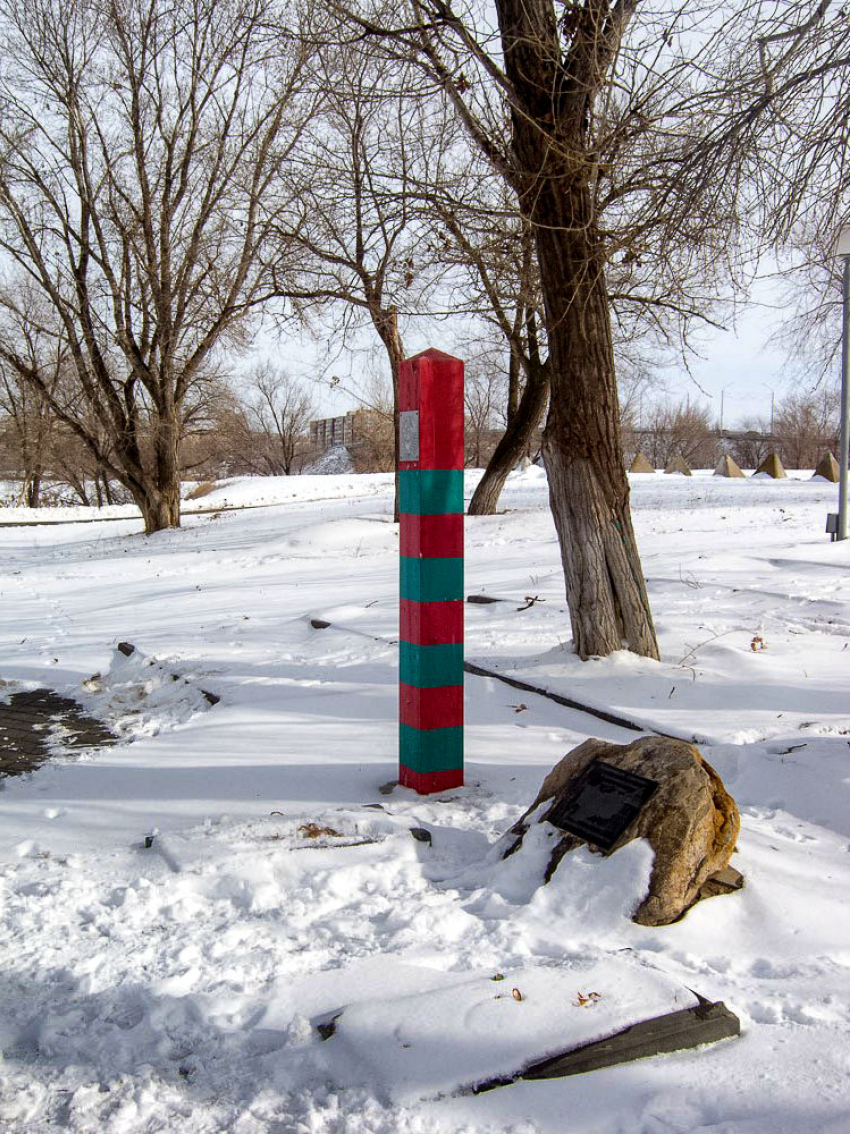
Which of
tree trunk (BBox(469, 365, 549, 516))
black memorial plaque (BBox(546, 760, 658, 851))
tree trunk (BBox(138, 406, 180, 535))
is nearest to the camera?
black memorial plaque (BBox(546, 760, 658, 851))

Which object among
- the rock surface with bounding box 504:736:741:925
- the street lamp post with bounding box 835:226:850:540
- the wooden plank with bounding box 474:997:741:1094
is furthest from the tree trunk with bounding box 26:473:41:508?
the wooden plank with bounding box 474:997:741:1094

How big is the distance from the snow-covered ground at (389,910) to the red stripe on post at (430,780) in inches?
2.9

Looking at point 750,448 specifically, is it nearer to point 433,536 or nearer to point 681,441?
point 681,441

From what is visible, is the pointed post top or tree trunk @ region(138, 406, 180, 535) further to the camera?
tree trunk @ region(138, 406, 180, 535)

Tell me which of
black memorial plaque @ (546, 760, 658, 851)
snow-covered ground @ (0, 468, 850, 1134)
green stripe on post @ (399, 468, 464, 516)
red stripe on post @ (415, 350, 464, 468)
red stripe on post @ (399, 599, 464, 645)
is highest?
red stripe on post @ (415, 350, 464, 468)

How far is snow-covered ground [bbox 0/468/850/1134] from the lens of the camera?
79.4 inches

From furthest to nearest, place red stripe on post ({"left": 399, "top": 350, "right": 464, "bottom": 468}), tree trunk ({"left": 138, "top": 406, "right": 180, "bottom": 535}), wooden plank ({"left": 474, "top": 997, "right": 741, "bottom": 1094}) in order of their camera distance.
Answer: tree trunk ({"left": 138, "top": 406, "right": 180, "bottom": 535})
red stripe on post ({"left": 399, "top": 350, "right": 464, "bottom": 468})
wooden plank ({"left": 474, "top": 997, "right": 741, "bottom": 1094})

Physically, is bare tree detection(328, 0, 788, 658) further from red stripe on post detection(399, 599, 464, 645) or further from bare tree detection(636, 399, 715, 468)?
bare tree detection(636, 399, 715, 468)

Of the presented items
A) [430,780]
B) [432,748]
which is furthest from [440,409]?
[430,780]

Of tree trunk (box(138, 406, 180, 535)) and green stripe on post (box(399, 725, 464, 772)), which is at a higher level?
tree trunk (box(138, 406, 180, 535))

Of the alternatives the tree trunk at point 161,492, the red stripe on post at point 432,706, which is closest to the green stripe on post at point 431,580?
the red stripe on post at point 432,706

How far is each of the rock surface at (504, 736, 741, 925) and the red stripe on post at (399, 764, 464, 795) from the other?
31.4 inches

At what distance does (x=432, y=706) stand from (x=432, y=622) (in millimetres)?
361

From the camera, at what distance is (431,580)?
3938 mm
